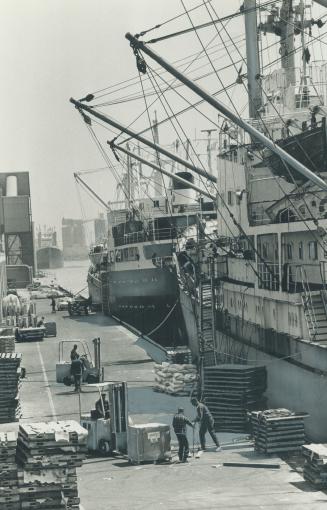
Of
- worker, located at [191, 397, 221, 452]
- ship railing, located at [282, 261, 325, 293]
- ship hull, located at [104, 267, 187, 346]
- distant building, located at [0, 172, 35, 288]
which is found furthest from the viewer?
distant building, located at [0, 172, 35, 288]

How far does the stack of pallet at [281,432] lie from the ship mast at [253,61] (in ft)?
65.6

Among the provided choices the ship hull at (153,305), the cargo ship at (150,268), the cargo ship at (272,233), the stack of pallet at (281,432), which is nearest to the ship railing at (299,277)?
the cargo ship at (272,233)

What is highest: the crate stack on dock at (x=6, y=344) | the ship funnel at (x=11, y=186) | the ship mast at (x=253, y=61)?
the ship funnel at (x=11, y=186)

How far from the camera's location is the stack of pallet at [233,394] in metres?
24.8

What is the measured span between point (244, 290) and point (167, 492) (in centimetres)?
1494

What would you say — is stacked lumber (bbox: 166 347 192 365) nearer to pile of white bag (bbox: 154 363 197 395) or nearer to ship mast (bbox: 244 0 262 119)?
pile of white bag (bbox: 154 363 197 395)

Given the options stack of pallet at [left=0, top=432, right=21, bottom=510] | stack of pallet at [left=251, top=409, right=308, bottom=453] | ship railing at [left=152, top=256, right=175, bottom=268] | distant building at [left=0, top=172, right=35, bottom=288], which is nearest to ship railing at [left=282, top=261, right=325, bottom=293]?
stack of pallet at [left=251, top=409, right=308, bottom=453]

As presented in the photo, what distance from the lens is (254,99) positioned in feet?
126

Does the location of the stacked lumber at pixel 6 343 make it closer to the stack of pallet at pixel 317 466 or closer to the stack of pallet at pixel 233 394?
the stack of pallet at pixel 233 394

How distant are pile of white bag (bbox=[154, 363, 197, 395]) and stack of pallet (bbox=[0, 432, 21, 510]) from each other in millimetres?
13907

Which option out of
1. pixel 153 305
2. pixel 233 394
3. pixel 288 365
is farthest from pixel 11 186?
pixel 233 394

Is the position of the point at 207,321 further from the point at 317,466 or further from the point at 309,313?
the point at 317,466

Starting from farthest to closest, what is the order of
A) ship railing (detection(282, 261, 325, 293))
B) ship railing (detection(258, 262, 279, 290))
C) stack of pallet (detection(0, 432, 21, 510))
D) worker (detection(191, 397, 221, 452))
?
ship railing (detection(258, 262, 279, 290)) < ship railing (detection(282, 261, 325, 293)) < worker (detection(191, 397, 221, 452)) < stack of pallet (detection(0, 432, 21, 510))

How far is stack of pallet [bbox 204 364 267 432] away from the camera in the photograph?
24.8 m
